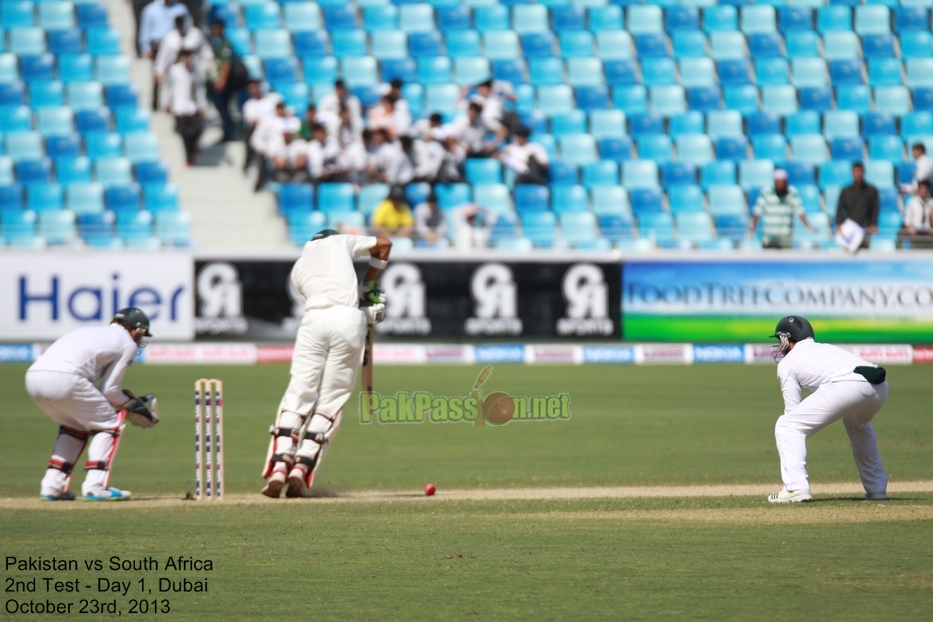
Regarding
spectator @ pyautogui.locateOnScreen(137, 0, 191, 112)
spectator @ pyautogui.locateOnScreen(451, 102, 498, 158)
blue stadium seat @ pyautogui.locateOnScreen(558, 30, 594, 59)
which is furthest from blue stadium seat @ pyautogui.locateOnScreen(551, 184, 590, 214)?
spectator @ pyautogui.locateOnScreen(137, 0, 191, 112)

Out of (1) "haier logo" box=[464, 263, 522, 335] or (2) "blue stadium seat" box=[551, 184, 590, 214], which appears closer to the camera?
(1) "haier logo" box=[464, 263, 522, 335]

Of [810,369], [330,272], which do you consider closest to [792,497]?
[810,369]

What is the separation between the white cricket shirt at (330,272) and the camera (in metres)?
9.65

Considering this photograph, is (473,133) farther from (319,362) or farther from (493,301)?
(319,362)

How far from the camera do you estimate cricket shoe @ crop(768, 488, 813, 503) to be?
898cm

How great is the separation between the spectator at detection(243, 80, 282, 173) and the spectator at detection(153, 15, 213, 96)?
111 centimetres

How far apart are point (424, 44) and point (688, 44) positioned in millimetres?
5618

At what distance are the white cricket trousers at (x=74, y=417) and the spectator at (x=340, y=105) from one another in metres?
12.7

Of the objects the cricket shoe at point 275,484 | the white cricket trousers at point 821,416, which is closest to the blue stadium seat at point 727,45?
the white cricket trousers at point 821,416

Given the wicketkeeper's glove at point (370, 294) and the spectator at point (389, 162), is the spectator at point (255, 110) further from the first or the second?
the wicketkeeper's glove at point (370, 294)

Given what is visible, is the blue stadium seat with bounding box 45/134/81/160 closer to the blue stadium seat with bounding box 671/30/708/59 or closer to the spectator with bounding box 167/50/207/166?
the spectator with bounding box 167/50/207/166

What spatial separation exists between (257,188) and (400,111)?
9.71 feet

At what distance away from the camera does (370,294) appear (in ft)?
32.6

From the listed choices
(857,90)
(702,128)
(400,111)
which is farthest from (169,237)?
(857,90)
